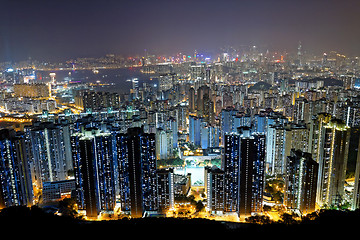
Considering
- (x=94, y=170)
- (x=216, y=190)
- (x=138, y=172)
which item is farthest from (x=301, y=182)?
(x=94, y=170)

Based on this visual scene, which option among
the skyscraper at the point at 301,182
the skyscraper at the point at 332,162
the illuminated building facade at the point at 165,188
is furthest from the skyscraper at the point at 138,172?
the skyscraper at the point at 332,162

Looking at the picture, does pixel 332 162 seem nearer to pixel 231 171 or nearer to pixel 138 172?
pixel 231 171

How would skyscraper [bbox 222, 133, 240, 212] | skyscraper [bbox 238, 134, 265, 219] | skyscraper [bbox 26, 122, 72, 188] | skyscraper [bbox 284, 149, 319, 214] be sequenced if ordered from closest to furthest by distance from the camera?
skyscraper [bbox 284, 149, 319, 214] < skyscraper [bbox 238, 134, 265, 219] < skyscraper [bbox 222, 133, 240, 212] < skyscraper [bbox 26, 122, 72, 188]

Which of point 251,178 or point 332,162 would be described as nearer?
point 251,178

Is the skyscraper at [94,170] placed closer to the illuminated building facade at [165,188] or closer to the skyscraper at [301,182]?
the illuminated building facade at [165,188]

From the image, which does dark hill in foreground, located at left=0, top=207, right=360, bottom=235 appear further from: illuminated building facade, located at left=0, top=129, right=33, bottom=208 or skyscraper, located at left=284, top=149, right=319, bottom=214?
illuminated building facade, located at left=0, top=129, right=33, bottom=208

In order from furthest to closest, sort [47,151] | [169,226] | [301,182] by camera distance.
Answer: [47,151] → [301,182] → [169,226]

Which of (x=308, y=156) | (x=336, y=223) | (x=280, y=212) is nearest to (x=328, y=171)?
(x=308, y=156)

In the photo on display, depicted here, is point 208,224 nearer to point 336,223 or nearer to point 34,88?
point 336,223

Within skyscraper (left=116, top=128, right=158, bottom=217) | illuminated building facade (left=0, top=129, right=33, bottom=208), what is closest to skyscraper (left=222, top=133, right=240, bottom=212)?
skyscraper (left=116, top=128, right=158, bottom=217)
